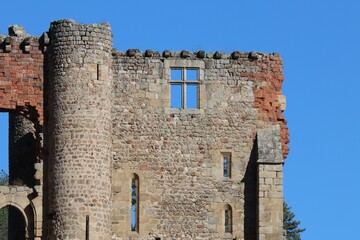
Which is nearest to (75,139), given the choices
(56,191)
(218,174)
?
(56,191)

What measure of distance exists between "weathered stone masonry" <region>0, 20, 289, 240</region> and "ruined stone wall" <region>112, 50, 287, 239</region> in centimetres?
4

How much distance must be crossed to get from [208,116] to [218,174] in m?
2.15

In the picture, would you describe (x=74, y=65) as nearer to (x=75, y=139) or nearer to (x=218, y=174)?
(x=75, y=139)

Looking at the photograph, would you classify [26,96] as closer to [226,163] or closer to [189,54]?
[189,54]

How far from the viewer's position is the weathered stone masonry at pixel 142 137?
179ft

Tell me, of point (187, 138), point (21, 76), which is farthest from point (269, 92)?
point (21, 76)

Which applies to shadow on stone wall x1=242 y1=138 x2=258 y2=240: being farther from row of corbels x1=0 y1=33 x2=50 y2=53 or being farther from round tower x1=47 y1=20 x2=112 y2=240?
row of corbels x1=0 y1=33 x2=50 y2=53

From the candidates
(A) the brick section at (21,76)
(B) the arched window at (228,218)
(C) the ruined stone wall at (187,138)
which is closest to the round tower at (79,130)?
(A) the brick section at (21,76)

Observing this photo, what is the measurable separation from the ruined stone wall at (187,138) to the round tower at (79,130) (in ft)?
3.25

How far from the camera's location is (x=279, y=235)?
5550cm

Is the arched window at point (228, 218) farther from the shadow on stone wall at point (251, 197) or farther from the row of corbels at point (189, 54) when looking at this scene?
the row of corbels at point (189, 54)

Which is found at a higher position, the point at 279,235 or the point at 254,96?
the point at 254,96

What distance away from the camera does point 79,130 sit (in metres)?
54.4

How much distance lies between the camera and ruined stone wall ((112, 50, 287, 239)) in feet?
183
